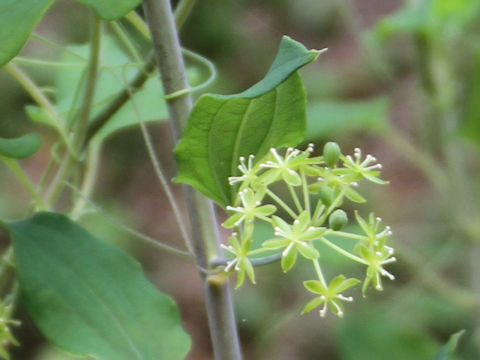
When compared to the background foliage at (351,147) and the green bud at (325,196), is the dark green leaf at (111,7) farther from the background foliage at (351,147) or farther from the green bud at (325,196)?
the green bud at (325,196)

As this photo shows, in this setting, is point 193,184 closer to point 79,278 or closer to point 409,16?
point 79,278

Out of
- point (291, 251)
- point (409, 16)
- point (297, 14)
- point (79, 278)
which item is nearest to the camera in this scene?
point (291, 251)

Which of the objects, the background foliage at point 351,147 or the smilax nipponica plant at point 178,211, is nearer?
the smilax nipponica plant at point 178,211

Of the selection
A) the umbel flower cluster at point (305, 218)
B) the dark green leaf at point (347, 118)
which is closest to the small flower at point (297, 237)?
the umbel flower cluster at point (305, 218)

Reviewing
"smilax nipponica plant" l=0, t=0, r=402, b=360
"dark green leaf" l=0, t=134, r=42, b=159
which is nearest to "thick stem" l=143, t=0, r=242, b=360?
"smilax nipponica plant" l=0, t=0, r=402, b=360

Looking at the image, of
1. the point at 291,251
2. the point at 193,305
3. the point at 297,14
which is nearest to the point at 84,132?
the point at 291,251
